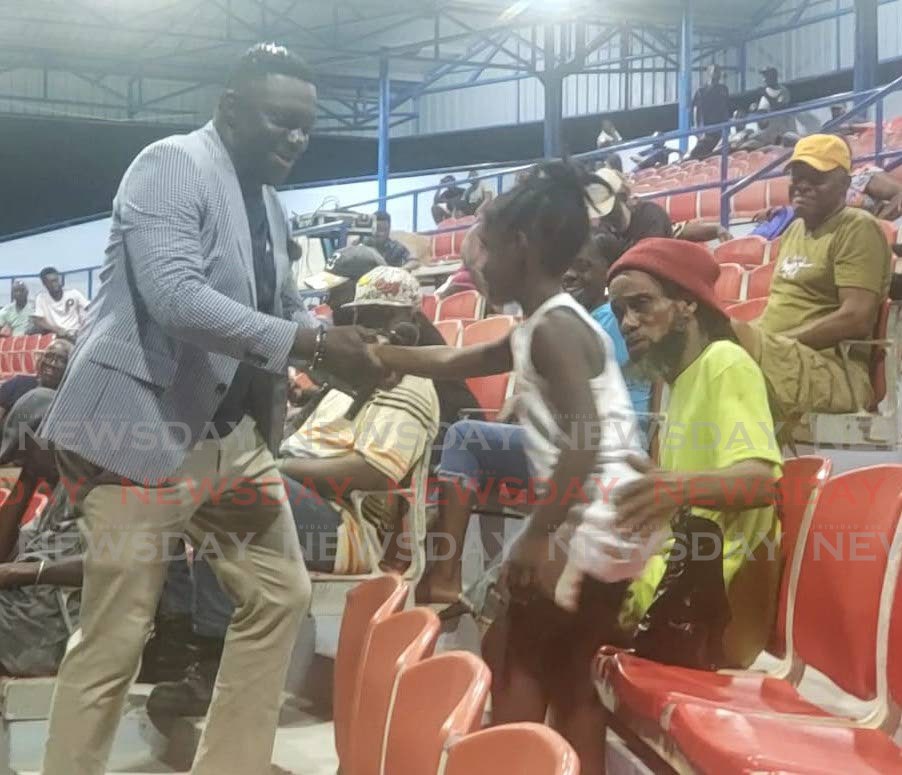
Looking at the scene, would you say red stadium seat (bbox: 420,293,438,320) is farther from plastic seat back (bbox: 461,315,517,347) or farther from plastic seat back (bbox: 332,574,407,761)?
plastic seat back (bbox: 332,574,407,761)

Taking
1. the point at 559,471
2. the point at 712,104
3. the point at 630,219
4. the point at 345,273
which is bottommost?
the point at 559,471

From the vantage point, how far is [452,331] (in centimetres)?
464

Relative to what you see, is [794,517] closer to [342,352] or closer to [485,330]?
[342,352]

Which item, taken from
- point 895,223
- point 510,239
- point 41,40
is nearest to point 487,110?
point 41,40

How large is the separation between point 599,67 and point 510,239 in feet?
51.9

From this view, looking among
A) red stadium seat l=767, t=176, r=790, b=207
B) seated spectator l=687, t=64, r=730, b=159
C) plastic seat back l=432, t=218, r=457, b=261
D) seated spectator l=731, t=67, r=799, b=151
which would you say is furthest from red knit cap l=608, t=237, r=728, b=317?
seated spectator l=687, t=64, r=730, b=159

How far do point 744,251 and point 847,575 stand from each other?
5.03 m

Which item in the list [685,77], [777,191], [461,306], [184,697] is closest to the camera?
[184,697]

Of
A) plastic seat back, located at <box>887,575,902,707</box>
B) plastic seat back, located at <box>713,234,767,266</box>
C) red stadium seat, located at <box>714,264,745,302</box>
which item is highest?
plastic seat back, located at <box>713,234,767,266</box>

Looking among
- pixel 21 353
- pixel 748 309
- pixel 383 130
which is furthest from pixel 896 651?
pixel 383 130

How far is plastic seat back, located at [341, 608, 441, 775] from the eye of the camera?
148 cm

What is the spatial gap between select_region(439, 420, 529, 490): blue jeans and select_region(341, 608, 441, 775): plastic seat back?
128 cm

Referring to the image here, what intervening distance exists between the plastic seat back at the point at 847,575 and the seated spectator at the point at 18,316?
10708 millimetres

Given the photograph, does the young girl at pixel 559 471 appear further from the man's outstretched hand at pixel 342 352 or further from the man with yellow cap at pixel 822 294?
the man with yellow cap at pixel 822 294
